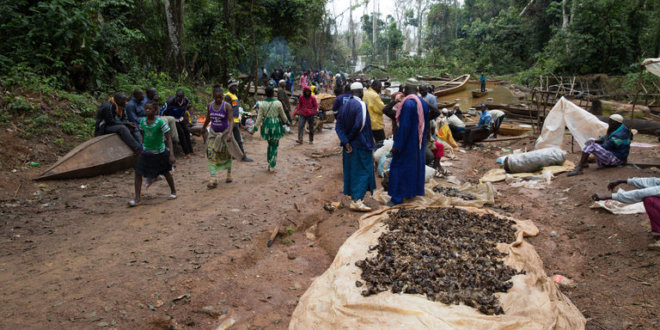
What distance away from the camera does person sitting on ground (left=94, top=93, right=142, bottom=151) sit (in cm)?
699

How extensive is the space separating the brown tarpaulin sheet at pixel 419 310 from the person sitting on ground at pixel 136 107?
547 cm

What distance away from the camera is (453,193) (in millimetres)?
6355

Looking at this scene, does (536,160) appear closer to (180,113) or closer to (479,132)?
(479,132)

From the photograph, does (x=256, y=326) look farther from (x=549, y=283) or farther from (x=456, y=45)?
(x=456, y=45)

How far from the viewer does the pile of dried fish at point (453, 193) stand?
616cm

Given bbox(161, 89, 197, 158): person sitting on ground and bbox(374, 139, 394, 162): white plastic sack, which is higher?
bbox(161, 89, 197, 158): person sitting on ground

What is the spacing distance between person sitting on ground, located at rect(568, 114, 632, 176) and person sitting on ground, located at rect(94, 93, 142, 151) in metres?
7.96

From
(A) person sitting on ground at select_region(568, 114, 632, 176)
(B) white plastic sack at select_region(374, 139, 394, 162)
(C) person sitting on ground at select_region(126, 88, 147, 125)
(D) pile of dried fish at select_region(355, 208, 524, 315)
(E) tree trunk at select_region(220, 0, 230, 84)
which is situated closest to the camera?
(D) pile of dried fish at select_region(355, 208, 524, 315)

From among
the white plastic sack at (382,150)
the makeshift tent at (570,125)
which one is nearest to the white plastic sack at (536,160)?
the makeshift tent at (570,125)

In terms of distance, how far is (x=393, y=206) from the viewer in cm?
557

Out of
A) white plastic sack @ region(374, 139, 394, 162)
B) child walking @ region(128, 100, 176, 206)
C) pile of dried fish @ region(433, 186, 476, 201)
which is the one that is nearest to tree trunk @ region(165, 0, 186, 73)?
child walking @ region(128, 100, 176, 206)

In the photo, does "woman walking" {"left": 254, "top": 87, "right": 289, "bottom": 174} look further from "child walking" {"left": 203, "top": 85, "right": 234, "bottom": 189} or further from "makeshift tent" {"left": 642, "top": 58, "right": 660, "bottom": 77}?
"makeshift tent" {"left": 642, "top": 58, "right": 660, "bottom": 77}

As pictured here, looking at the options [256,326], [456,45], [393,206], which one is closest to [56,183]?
[256,326]

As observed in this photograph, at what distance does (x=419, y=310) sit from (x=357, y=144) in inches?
113
